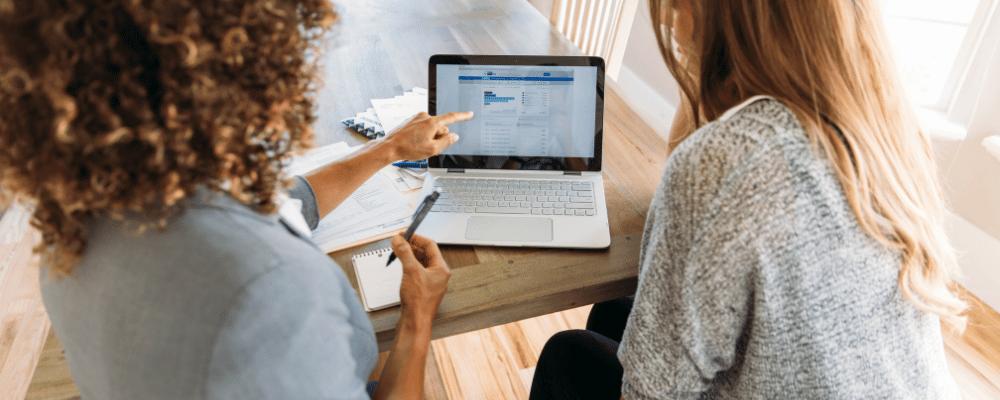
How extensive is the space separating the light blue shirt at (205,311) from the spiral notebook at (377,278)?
0.28m

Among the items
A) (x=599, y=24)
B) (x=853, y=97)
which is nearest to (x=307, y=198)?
(x=853, y=97)

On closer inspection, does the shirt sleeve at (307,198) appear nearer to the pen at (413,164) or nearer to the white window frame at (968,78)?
the pen at (413,164)

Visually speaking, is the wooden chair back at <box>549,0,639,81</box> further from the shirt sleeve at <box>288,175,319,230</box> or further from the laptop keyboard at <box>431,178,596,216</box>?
the shirt sleeve at <box>288,175,319,230</box>

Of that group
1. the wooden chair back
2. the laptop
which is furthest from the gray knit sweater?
the wooden chair back

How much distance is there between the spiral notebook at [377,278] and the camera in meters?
0.82

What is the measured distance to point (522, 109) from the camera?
1036 millimetres

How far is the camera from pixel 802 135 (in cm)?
60

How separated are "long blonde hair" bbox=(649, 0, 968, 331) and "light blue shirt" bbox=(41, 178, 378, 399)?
535 mm

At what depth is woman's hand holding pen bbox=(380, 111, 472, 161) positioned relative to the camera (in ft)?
3.37

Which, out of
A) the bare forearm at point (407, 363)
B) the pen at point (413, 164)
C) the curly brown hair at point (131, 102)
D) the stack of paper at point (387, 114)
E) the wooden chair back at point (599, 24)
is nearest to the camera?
the curly brown hair at point (131, 102)

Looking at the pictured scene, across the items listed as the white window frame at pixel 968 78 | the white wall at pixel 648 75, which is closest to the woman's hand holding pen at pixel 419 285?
the white window frame at pixel 968 78

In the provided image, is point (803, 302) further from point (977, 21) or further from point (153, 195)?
point (977, 21)

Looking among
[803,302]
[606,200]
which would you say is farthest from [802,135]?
[606,200]

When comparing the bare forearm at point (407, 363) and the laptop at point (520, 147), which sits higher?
the laptop at point (520, 147)
